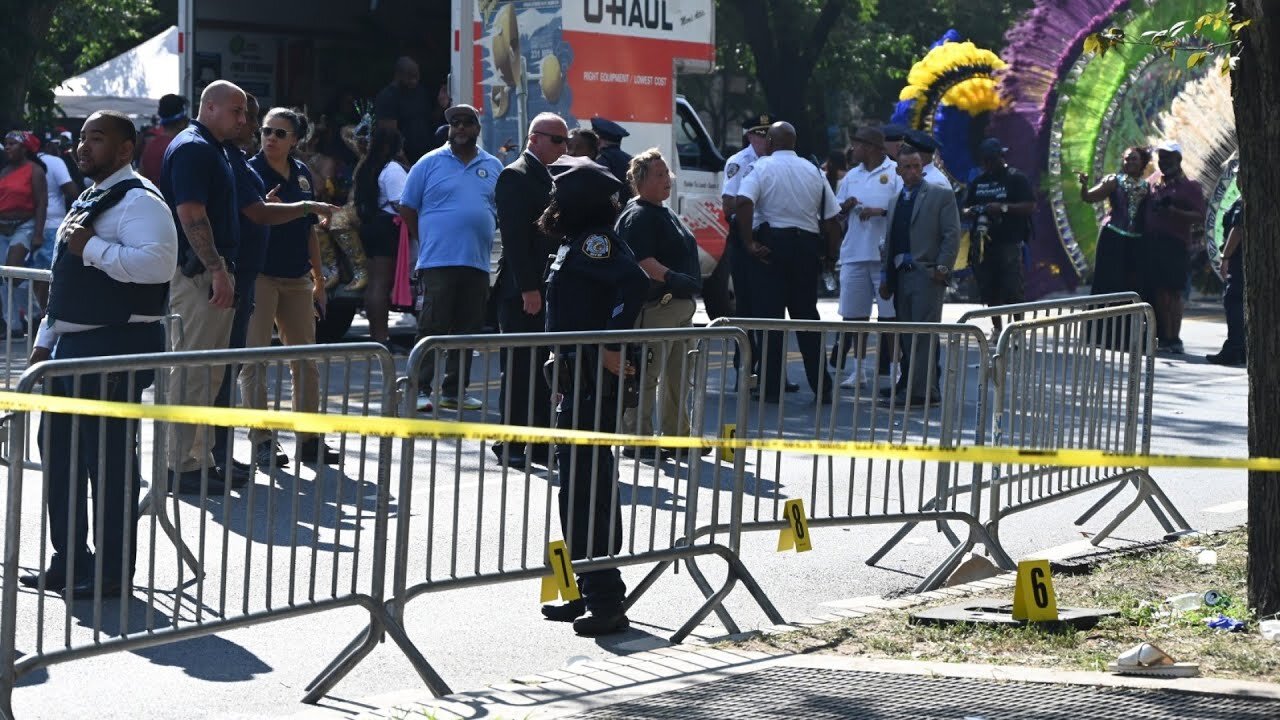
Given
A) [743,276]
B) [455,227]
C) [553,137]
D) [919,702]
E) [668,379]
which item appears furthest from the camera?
[743,276]

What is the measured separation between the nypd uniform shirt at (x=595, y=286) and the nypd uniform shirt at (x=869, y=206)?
680cm

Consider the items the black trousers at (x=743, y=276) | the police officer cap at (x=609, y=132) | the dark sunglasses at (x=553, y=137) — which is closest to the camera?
the dark sunglasses at (x=553, y=137)

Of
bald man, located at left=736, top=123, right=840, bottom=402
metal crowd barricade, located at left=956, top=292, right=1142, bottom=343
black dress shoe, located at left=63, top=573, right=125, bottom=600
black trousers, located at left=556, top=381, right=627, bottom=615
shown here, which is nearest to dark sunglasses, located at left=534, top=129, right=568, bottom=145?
metal crowd barricade, located at left=956, top=292, right=1142, bottom=343

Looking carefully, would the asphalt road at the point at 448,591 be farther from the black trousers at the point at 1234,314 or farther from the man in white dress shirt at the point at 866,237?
the black trousers at the point at 1234,314

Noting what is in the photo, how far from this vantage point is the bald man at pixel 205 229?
8.70 metres

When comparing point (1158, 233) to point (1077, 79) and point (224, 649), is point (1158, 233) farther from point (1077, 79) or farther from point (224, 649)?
point (224, 649)

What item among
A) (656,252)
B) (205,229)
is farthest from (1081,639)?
(205,229)

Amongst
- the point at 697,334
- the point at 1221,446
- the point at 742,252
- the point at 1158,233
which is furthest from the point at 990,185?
the point at 697,334

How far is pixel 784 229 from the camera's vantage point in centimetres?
1302

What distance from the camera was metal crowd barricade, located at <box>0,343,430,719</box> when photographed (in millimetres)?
5236

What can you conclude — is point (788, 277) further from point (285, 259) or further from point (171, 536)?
point (171, 536)

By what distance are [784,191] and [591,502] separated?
6.82 meters

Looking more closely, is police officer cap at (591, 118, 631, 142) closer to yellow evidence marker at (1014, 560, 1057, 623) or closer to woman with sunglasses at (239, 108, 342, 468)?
woman with sunglasses at (239, 108, 342, 468)

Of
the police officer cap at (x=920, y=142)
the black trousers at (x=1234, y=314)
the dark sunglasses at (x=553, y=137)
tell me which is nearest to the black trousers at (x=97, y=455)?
the dark sunglasses at (x=553, y=137)
